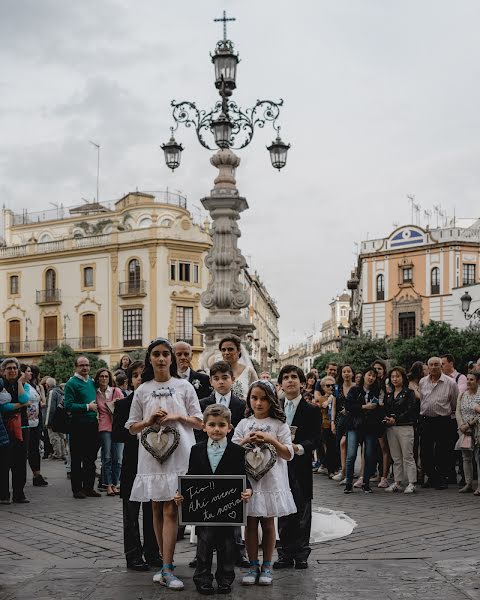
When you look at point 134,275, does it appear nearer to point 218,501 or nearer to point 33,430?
point 33,430

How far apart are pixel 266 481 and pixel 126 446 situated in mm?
1276

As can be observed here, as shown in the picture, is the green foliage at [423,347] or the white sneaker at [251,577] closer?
the white sneaker at [251,577]

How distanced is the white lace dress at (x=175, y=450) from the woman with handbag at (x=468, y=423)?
20.1ft

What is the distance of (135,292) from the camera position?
51281 mm

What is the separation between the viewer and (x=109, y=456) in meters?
10.9

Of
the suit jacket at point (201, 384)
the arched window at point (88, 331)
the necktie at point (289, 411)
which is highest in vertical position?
the arched window at point (88, 331)

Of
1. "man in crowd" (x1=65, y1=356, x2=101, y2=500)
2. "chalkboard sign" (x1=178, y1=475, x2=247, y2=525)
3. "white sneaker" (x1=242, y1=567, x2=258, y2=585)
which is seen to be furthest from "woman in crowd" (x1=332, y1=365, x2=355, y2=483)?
"chalkboard sign" (x1=178, y1=475, x2=247, y2=525)

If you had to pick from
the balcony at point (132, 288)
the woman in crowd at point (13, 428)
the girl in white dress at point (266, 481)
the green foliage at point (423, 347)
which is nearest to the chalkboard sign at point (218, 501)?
the girl in white dress at point (266, 481)

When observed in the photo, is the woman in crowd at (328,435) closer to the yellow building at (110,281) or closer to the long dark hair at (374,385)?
the long dark hair at (374,385)

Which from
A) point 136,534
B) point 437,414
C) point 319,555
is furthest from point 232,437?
point 437,414

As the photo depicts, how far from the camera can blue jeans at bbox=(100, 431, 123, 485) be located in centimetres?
1095

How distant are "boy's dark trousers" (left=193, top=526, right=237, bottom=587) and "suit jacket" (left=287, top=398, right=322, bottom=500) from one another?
935 millimetres

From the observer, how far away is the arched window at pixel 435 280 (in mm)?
56844

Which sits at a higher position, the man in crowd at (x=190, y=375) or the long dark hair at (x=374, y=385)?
the man in crowd at (x=190, y=375)
